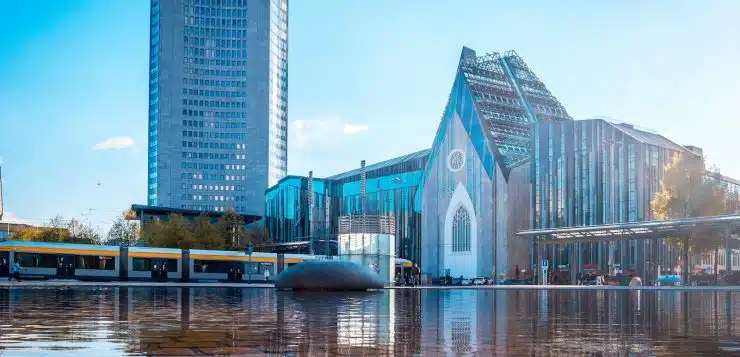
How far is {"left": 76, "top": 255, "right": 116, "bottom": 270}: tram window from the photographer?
55781 millimetres

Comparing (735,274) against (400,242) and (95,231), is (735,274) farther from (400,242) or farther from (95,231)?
(95,231)

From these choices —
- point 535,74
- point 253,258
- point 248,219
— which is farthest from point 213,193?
point 253,258

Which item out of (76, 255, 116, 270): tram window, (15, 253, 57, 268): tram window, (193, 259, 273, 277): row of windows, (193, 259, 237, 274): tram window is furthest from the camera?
(193, 259, 273, 277): row of windows

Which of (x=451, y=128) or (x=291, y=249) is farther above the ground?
(x=451, y=128)

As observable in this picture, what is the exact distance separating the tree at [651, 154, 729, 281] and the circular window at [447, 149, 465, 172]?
1637 inches

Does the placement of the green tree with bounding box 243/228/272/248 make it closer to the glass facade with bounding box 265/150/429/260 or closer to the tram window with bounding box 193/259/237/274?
the glass facade with bounding box 265/150/429/260

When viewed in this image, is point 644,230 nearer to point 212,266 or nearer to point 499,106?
point 212,266

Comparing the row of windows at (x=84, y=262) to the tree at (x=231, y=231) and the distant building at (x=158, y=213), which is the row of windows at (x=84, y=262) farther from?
the distant building at (x=158, y=213)

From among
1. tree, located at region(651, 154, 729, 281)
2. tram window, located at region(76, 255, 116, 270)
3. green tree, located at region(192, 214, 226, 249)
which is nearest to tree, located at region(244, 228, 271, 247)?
green tree, located at region(192, 214, 226, 249)

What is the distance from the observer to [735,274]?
5541 centimetres

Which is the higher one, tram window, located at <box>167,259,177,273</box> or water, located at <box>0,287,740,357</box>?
water, located at <box>0,287,740,357</box>

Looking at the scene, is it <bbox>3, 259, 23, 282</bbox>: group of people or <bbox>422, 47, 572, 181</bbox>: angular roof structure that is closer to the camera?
<bbox>3, 259, 23, 282</bbox>: group of people

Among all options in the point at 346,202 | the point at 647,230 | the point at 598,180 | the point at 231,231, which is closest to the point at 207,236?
the point at 231,231

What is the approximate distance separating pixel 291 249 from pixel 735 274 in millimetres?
85505
